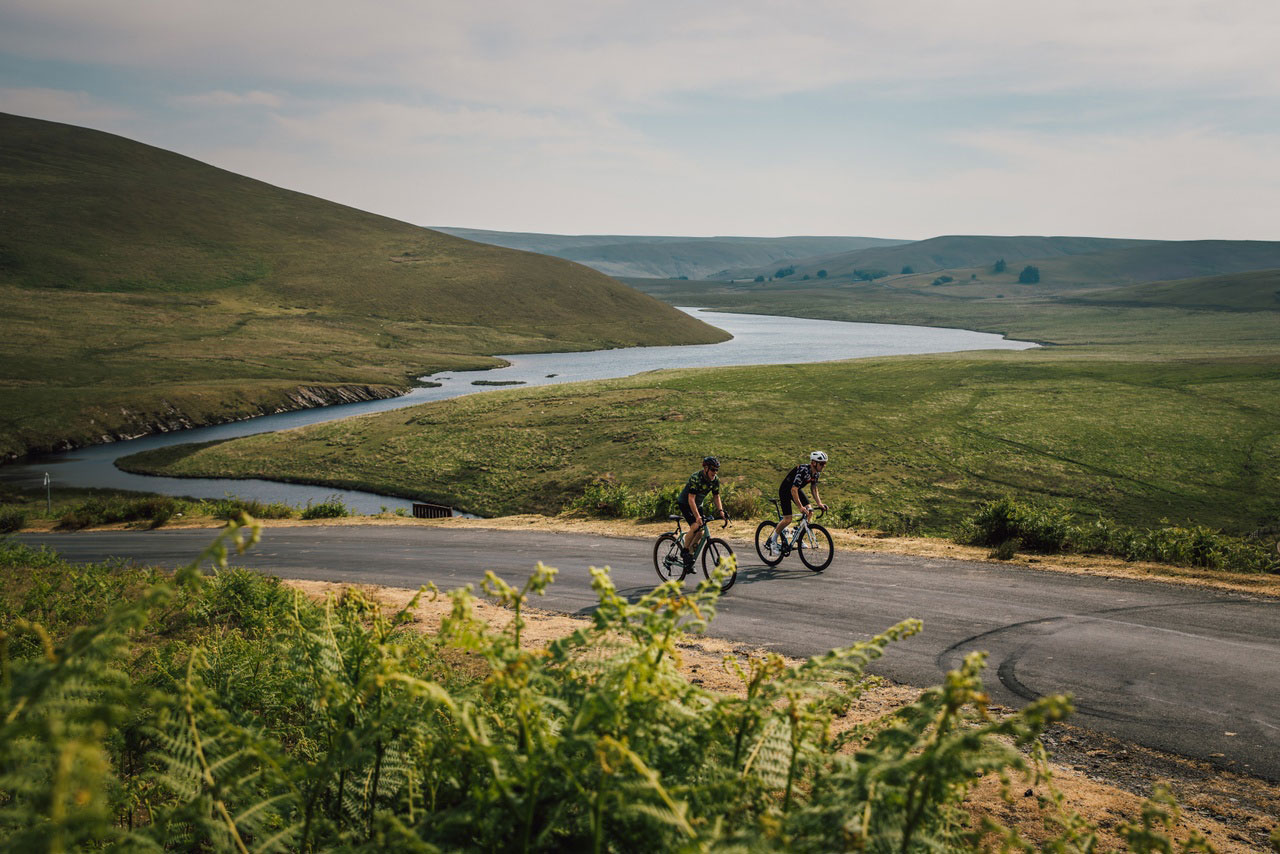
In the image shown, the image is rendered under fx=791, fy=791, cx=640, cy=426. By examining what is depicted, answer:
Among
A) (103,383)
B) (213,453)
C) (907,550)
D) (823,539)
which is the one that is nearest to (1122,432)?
(907,550)

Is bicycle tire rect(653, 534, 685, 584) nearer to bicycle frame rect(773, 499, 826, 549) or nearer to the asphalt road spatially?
the asphalt road

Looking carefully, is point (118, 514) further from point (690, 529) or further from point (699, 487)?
point (699, 487)

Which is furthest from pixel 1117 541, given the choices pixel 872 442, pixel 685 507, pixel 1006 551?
pixel 872 442

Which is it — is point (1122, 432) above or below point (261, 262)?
below

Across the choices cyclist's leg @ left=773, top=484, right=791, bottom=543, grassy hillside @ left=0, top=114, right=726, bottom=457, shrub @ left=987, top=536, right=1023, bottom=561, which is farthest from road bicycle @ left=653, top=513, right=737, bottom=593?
grassy hillside @ left=0, top=114, right=726, bottom=457

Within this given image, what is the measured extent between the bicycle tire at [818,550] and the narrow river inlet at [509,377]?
105ft

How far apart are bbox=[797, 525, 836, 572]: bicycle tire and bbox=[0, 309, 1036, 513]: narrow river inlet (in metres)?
32.0

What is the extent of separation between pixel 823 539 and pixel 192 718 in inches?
672

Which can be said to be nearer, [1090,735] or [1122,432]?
[1090,735]

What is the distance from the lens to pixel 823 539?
18797mm

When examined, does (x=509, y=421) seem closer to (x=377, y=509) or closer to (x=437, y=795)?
(x=377, y=509)

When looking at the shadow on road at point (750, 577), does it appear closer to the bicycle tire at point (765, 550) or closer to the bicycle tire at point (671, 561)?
the bicycle tire at point (765, 550)

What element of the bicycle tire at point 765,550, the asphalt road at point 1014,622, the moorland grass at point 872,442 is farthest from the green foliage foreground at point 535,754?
the moorland grass at point 872,442

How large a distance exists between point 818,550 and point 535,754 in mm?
16592
